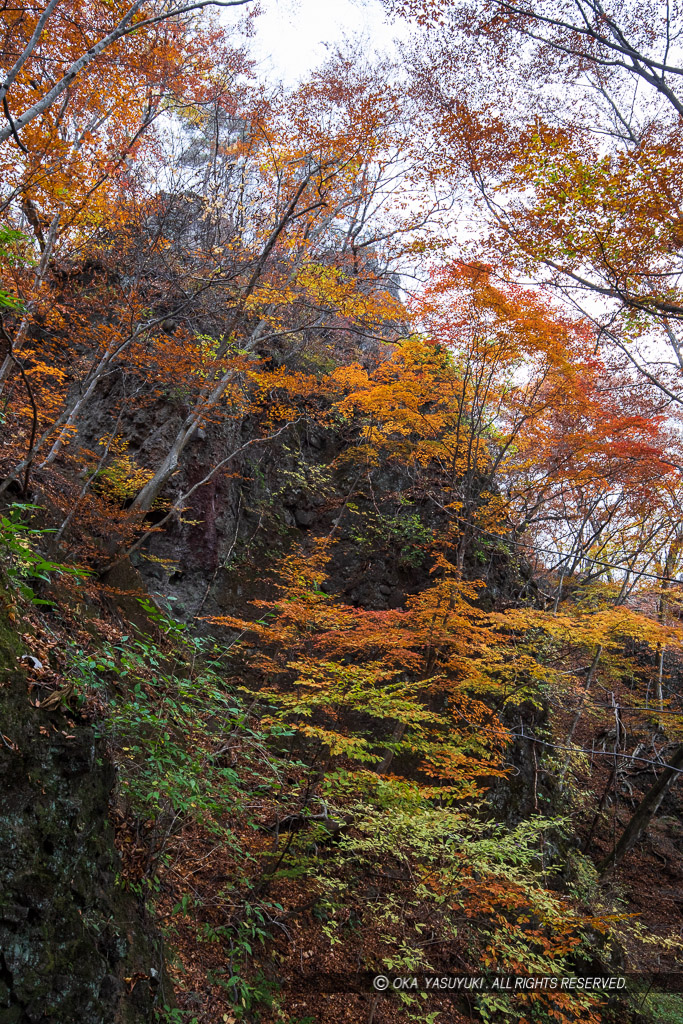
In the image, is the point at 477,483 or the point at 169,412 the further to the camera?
the point at 477,483

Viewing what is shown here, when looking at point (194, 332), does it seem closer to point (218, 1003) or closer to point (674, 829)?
point (218, 1003)

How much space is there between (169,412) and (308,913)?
9.69 metres

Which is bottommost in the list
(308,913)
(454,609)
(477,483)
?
(308,913)

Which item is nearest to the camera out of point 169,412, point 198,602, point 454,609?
point 454,609

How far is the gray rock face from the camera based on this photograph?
7.29ft

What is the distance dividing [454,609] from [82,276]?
41.7 feet

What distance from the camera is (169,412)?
11367 millimetres

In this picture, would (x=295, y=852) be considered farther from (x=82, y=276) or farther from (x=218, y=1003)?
(x=82, y=276)

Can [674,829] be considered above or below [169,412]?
below

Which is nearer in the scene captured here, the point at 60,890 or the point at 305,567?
the point at 60,890

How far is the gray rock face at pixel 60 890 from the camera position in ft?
7.29

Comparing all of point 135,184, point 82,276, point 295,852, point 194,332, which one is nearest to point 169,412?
point 194,332

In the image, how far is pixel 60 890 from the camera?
2543 millimetres

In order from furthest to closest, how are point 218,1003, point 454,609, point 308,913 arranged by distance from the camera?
point 454,609, point 308,913, point 218,1003
